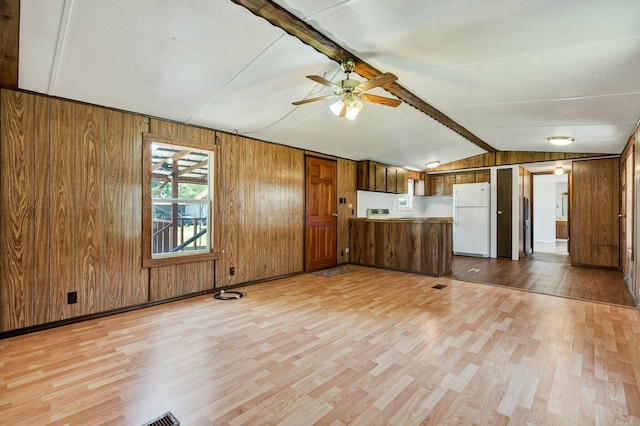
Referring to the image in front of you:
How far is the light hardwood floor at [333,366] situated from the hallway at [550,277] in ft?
2.07

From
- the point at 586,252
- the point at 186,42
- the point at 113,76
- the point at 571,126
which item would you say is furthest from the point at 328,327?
the point at 586,252

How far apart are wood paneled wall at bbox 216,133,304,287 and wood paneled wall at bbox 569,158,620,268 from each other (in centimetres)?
557

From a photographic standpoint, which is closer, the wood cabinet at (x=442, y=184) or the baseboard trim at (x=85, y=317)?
the baseboard trim at (x=85, y=317)

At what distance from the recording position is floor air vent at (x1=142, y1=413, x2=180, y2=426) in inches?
63.6

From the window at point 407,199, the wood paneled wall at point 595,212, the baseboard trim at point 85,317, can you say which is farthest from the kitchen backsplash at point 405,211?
the baseboard trim at point 85,317

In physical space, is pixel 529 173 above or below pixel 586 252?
above

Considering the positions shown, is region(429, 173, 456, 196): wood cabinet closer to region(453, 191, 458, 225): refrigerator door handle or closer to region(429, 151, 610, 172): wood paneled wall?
region(429, 151, 610, 172): wood paneled wall

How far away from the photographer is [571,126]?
4.25 metres

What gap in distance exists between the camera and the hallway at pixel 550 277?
4.11 meters

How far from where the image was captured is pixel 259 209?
15.7ft

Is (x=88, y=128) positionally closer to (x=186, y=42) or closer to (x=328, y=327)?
(x=186, y=42)

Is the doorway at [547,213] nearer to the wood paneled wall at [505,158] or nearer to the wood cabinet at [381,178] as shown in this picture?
the wood paneled wall at [505,158]

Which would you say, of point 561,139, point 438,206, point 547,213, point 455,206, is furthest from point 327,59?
point 547,213

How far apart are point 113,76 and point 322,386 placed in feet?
10.1
